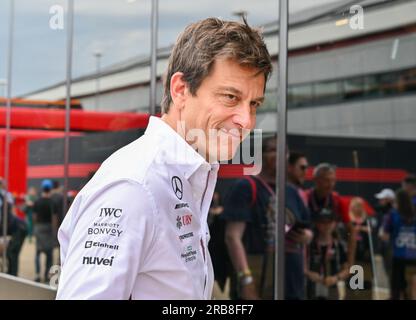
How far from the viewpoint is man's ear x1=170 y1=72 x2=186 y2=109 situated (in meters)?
1.15

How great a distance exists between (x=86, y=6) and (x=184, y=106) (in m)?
3.34

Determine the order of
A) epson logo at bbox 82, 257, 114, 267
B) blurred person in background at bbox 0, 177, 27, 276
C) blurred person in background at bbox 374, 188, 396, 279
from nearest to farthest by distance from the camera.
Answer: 1. epson logo at bbox 82, 257, 114, 267
2. blurred person in background at bbox 0, 177, 27, 276
3. blurred person in background at bbox 374, 188, 396, 279

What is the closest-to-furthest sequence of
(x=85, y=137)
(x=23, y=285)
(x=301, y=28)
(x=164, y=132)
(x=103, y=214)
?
1. (x=103, y=214)
2. (x=164, y=132)
3. (x=23, y=285)
4. (x=85, y=137)
5. (x=301, y=28)

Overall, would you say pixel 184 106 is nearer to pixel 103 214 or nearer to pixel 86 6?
pixel 103 214

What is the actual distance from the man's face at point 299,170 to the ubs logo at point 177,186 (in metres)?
3.61

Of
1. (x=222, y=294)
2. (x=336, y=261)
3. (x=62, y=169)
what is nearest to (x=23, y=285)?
(x=62, y=169)

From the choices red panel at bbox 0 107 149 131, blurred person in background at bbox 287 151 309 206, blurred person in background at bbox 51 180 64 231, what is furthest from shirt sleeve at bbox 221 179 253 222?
blurred person in background at bbox 51 180 64 231

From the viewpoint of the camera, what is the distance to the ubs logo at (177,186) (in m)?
1.03

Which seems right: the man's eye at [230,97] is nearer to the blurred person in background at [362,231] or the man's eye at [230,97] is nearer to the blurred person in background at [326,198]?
the blurred person in background at [362,231]

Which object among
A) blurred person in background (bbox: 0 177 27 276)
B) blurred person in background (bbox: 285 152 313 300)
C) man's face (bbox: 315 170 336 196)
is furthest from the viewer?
man's face (bbox: 315 170 336 196)

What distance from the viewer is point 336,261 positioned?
4695 mm

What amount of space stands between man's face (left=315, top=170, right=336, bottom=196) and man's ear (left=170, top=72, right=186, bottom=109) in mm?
3771

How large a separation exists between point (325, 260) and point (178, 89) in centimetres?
376

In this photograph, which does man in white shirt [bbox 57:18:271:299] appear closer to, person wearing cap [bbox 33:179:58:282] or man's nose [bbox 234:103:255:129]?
man's nose [bbox 234:103:255:129]
